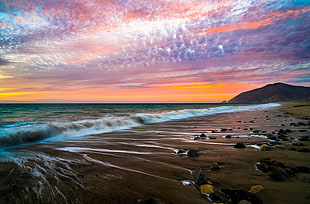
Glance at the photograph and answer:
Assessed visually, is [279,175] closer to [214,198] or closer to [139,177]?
[214,198]

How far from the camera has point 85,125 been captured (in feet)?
30.9

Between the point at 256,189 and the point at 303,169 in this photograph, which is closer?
the point at 256,189

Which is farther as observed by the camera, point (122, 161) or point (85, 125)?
point (85, 125)

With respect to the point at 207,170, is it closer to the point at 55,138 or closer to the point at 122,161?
the point at 122,161

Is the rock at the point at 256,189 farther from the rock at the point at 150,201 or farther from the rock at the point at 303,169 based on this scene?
the rock at the point at 150,201

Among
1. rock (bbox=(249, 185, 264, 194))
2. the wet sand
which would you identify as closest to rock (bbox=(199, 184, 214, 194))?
the wet sand

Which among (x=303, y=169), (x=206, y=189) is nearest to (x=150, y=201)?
(x=206, y=189)

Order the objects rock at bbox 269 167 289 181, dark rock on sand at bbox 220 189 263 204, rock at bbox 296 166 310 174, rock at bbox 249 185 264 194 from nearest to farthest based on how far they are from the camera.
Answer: dark rock on sand at bbox 220 189 263 204, rock at bbox 249 185 264 194, rock at bbox 269 167 289 181, rock at bbox 296 166 310 174

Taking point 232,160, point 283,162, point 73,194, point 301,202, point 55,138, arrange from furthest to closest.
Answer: point 55,138, point 232,160, point 283,162, point 73,194, point 301,202

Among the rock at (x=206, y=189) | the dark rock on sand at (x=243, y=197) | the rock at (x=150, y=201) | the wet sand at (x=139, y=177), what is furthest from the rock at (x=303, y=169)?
the rock at (x=150, y=201)

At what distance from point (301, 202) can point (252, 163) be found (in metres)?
1.37

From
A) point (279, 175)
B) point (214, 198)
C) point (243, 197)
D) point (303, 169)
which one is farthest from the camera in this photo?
point (303, 169)

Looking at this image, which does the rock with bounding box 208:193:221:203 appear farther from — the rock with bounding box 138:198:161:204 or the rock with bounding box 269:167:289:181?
the rock with bounding box 269:167:289:181

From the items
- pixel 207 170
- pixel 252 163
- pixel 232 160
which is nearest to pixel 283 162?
pixel 252 163
